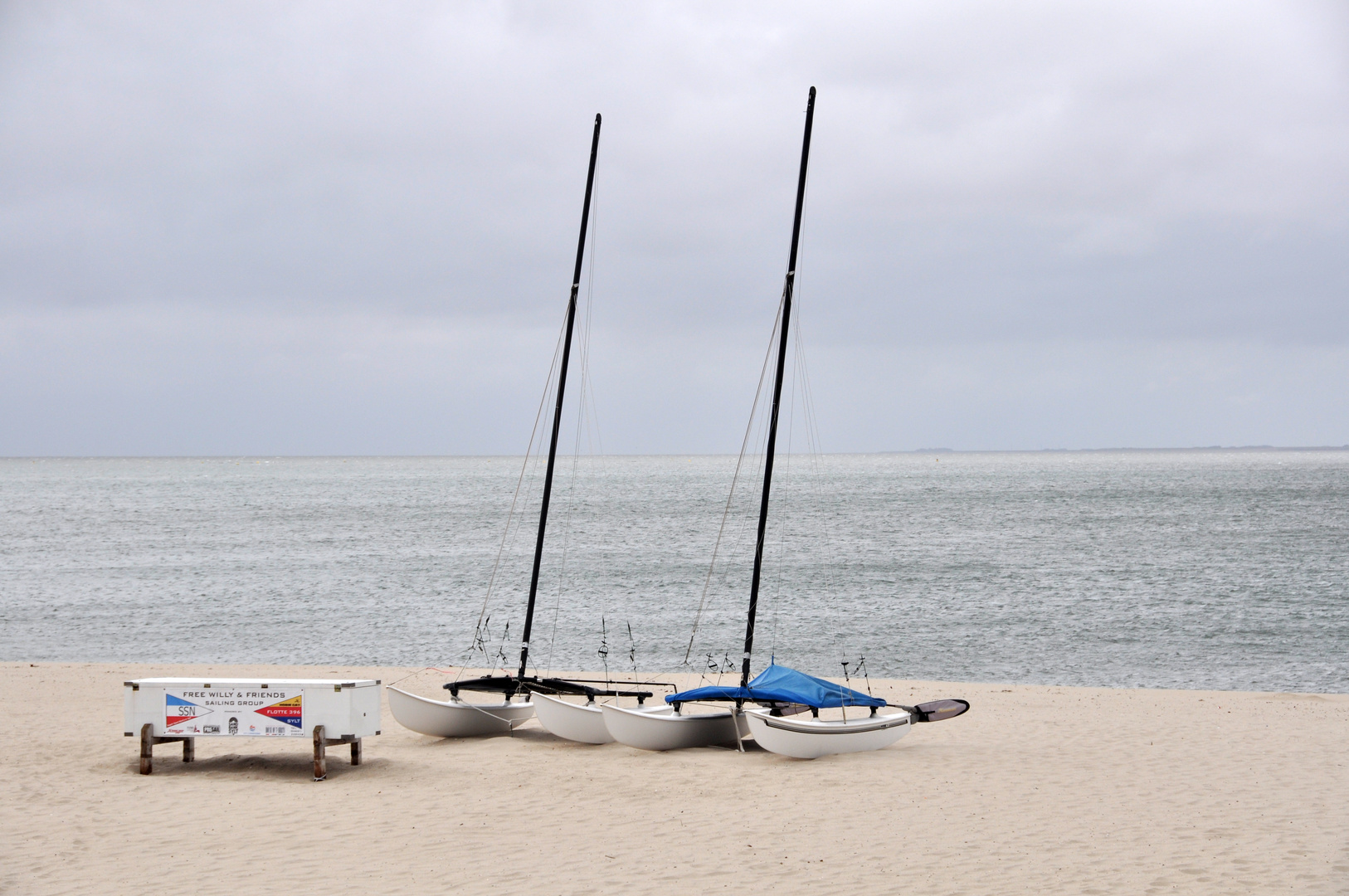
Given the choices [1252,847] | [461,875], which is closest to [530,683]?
[461,875]

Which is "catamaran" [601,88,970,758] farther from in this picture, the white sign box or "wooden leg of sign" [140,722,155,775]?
"wooden leg of sign" [140,722,155,775]

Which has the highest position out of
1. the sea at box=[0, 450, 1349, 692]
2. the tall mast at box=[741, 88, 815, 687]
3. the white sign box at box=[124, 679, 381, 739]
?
the tall mast at box=[741, 88, 815, 687]

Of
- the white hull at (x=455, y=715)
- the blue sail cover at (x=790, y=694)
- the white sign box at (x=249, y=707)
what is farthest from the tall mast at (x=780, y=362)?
the white sign box at (x=249, y=707)

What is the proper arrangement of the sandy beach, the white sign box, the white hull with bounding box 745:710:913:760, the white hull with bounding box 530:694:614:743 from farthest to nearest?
the white hull with bounding box 530:694:614:743 < the white hull with bounding box 745:710:913:760 < the white sign box < the sandy beach

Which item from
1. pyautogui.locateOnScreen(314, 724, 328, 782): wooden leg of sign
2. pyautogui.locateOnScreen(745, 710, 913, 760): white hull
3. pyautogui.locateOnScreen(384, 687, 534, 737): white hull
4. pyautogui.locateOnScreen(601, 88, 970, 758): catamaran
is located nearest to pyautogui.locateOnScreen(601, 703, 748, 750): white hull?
pyautogui.locateOnScreen(601, 88, 970, 758): catamaran

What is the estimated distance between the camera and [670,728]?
1766cm

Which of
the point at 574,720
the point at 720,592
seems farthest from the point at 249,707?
the point at 720,592

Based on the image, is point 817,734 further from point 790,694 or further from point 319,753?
point 319,753

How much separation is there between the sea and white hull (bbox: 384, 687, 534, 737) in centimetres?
451

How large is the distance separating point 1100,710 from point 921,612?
1941 centimetres

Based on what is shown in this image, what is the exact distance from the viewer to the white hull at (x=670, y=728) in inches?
693

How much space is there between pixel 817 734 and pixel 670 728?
7.67ft

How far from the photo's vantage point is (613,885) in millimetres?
10992

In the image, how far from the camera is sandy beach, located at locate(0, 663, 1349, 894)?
11172 millimetres
